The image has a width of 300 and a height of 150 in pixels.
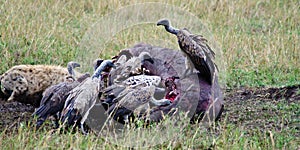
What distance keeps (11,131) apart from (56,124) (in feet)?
1.22

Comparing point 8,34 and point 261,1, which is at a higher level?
point 261,1

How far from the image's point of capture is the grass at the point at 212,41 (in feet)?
15.8

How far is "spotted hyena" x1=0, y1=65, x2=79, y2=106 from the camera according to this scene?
6.15 m

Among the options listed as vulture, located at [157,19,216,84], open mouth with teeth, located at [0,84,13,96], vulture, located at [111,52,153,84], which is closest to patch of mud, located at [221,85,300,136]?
vulture, located at [157,19,216,84]

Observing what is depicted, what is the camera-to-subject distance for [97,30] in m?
7.97

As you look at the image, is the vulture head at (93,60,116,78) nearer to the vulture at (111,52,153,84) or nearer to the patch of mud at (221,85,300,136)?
the vulture at (111,52,153,84)

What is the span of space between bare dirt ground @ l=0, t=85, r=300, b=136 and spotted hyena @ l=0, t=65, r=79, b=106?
9 centimetres

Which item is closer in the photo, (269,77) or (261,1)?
(269,77)

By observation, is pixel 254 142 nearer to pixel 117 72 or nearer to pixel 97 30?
pixel 117 72

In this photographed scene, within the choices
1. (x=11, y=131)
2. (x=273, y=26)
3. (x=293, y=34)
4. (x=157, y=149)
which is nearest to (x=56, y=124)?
(x=11, y=131)

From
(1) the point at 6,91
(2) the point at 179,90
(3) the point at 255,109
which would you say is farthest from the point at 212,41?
(1) the point at 6,91

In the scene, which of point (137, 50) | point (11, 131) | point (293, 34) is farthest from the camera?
point (293, 34)

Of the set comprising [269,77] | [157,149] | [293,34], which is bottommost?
[157,149]

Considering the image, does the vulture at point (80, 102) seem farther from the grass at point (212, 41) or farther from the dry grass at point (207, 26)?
the dry grass at point (207, 26)
